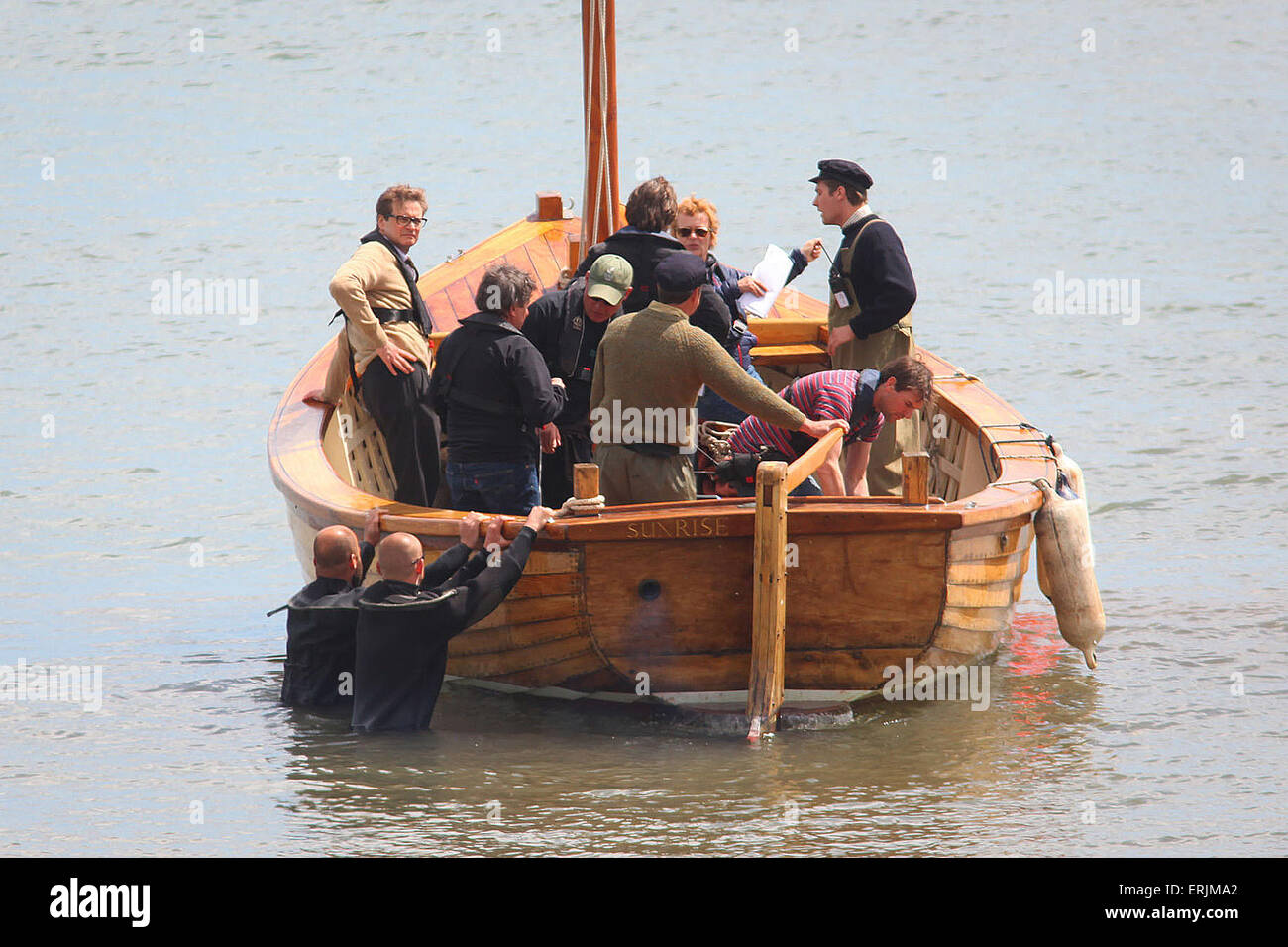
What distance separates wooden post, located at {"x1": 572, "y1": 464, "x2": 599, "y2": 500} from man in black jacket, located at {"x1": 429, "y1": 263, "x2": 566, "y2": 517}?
1.44ft

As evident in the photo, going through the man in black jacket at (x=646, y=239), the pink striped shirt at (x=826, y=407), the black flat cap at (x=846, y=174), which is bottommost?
the pink striped shirt at (x=826, y=407)

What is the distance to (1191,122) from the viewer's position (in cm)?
2930

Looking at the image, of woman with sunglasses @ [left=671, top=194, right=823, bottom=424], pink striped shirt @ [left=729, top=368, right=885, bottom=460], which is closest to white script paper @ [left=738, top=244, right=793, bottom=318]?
woman with sunglasses @ [left=671, top=194, right=823, bottom=424]

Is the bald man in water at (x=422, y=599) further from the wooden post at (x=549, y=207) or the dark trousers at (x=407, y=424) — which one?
the wooden post at (x=549, y=207)

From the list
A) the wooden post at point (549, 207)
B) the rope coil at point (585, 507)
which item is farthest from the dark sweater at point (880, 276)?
the wooden post at point (549, 207)

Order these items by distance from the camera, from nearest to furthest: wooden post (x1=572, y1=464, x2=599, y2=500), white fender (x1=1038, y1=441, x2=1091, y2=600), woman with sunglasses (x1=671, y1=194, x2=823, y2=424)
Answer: wooden post (x1=572, y1=464, x2=599, y2=500) → white fender (x1=1038, y1=441, x2=1091, y2=600) → woman with sunglasses (x1=671, y1=194, x2=823, y2=424)

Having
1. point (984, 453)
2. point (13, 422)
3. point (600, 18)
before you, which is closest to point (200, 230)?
point (13, 422)

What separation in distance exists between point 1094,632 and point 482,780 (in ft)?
9.16

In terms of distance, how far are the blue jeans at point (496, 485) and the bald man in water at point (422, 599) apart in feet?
1.54

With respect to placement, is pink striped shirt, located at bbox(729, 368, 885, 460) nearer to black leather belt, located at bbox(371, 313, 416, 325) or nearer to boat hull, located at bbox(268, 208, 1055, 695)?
boat hull, located at bbox(268, 208, 1055, 695)

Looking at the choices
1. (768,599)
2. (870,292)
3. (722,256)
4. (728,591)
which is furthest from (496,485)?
(722,256)

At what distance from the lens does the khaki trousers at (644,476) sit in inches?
313

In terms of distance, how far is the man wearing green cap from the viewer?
834 centimetres

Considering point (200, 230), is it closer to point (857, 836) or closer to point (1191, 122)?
point (1191, 122)
